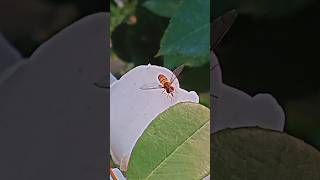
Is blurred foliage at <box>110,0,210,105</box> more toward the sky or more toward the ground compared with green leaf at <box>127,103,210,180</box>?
more toward the sky

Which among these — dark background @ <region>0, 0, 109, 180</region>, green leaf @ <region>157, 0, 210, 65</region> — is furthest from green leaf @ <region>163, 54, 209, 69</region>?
dark background @ <region>0, 0, 109, 180</region>

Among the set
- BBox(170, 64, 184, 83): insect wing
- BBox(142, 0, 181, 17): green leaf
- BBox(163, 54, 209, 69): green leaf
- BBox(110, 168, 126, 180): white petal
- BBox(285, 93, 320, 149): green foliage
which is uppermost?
BBox(142, 0, 181, 17): green leaf

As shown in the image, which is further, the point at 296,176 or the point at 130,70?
the point at 130,70

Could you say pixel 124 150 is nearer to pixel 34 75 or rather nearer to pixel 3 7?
pixel 34 75

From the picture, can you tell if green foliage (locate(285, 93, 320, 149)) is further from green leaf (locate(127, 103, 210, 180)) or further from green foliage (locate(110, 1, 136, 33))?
green foliage (locate(110, 1, 136, 33))

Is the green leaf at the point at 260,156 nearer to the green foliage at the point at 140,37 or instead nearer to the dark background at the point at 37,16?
the green foliage at the point at 140,37

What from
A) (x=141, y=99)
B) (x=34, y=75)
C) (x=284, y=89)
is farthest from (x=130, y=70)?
(x=284, y=89)

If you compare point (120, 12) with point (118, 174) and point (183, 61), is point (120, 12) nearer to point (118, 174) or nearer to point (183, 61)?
point (183, 61)
